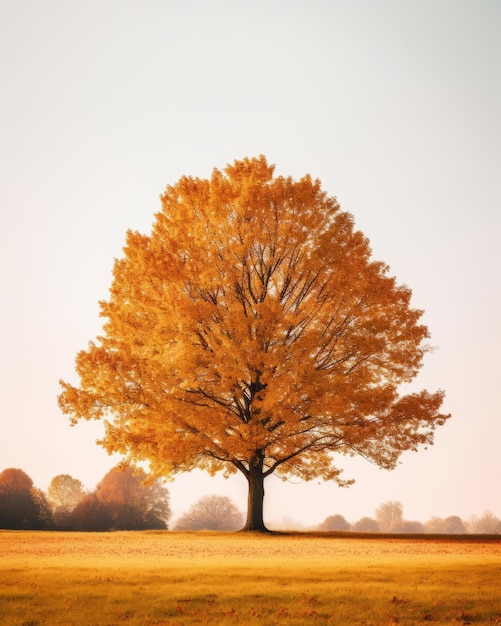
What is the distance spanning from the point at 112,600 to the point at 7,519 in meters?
31.2

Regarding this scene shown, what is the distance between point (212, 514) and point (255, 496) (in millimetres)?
33547

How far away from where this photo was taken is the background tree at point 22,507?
37.4 meters

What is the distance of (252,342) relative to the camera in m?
23.7

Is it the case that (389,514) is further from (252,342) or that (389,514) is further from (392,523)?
(252,342)

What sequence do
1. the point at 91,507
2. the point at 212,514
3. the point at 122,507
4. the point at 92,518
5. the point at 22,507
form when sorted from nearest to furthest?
the point at 22,507 → the point at 92,518 → the point at 91,507 → the point at 122,507 → the point at 212,514

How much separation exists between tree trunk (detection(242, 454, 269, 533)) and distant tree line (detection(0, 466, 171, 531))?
34.1ft

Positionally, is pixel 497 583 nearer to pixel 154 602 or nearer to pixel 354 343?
pixel 154 602

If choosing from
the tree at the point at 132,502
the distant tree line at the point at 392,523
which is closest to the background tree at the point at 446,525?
the distant tree line at the point at 392,523

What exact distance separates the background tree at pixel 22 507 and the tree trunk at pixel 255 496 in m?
17.4

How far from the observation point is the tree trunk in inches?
1019

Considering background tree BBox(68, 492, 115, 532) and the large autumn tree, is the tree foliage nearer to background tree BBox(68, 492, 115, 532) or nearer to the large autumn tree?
background tree BBox(68, 492, 115, 532)

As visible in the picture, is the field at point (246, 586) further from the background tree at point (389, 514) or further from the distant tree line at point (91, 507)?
the background tree at point (389, 514)

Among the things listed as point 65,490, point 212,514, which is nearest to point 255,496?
point 65,490

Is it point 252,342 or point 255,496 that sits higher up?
point 252,342
